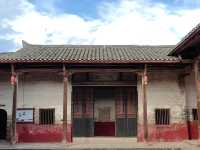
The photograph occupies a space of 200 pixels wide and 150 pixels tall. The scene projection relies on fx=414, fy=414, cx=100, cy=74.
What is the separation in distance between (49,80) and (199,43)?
7703 millimetres

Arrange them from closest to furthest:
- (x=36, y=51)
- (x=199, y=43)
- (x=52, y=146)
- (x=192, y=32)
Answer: (x=192, y=32) → (x=199, y=43) → (x=52, y=146) → (x=36, y=51)

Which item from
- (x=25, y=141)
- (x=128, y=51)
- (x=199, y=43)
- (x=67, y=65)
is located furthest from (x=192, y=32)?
(x=25, y=141)

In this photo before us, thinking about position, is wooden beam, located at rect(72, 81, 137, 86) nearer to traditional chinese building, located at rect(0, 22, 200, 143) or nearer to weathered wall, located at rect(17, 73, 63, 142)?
traditional chinese building, located at rect(0, 22, 200, 143)

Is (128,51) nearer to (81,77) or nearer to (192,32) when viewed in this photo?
(81,77)

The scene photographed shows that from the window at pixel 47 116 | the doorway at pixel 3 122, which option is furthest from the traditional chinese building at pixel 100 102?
the doorway at pixel 3 122

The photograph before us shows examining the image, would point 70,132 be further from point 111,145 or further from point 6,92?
point 6,92

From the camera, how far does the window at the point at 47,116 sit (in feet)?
65.0

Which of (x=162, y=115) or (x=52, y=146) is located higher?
(x=162, y=115)

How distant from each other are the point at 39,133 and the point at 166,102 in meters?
6.23

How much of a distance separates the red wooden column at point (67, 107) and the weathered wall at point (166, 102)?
10.9 feet

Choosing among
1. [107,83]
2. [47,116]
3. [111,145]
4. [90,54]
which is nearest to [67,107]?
[47,116]

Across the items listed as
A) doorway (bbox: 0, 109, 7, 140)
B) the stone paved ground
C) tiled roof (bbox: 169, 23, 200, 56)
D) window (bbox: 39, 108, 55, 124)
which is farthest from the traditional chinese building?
tiled roof (bbox: 169, 23, 200, 56)

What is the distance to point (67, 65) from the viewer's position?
18672mm

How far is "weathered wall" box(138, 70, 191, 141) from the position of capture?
773 inches
